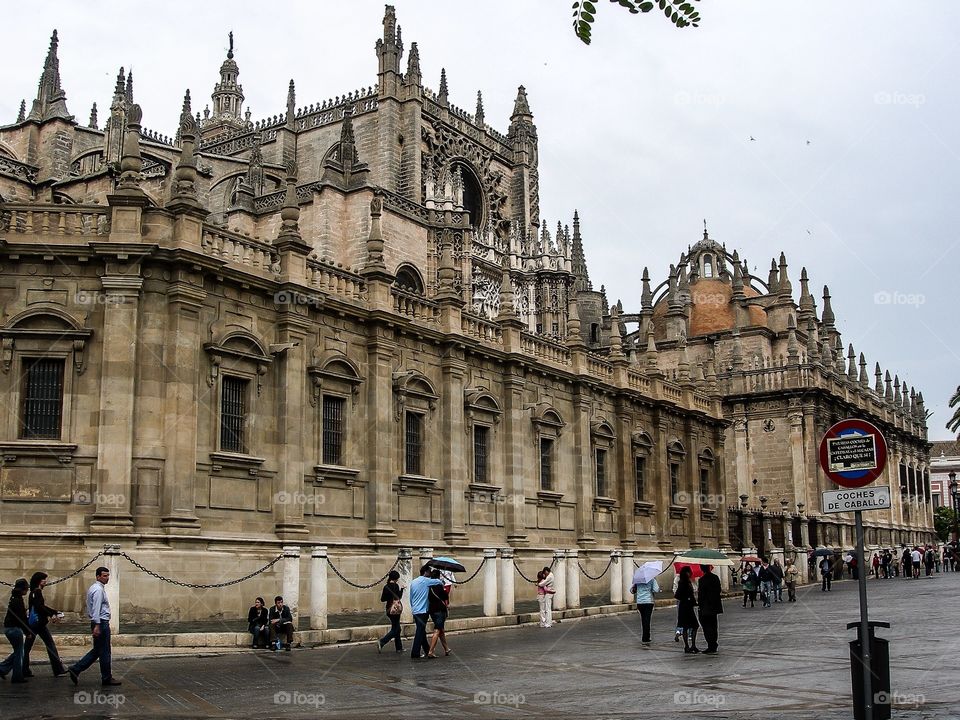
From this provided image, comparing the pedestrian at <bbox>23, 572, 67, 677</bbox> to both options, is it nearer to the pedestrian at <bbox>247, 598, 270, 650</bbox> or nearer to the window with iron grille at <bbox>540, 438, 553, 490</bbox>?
the pedestrian at <bbox>247, 598, 270, 650</bbox>

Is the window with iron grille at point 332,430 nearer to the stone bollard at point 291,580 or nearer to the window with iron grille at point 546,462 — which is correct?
the stone bollard at point 291,580

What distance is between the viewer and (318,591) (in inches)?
775

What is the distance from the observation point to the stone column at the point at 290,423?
23.2 m

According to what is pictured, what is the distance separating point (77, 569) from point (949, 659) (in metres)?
14.8

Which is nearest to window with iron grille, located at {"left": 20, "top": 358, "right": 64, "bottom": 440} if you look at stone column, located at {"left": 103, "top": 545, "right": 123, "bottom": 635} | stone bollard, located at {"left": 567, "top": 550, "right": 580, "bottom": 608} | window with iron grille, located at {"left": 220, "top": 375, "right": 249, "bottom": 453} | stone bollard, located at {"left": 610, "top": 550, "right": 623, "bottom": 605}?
window with iron grille, located at {"left": 220, "top": 375, "right": 249, "bottom": 453}

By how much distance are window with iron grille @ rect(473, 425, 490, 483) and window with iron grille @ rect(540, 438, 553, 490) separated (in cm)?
302

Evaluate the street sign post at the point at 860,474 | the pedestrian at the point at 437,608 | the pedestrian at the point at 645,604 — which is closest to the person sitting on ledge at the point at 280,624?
the pedestrian at the point at 437,608

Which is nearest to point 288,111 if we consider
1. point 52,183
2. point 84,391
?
point 52,183

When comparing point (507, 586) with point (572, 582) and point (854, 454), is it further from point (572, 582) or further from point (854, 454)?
point (854, 454)

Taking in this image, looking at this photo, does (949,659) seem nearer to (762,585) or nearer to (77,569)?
(77,569)

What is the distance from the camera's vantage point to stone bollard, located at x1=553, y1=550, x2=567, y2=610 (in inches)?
1057

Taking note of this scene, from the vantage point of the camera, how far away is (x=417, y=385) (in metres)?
27.6

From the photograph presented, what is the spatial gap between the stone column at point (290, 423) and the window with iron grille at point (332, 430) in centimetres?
92

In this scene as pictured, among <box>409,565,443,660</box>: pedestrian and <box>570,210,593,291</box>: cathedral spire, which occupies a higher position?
<box>570,210,593,291</box>: cathedral spire
